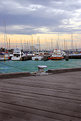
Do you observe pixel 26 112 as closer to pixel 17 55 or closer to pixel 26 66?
pixel 26 66

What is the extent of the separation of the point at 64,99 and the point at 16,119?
1.26 metres

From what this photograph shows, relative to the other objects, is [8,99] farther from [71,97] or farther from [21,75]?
[21,75]

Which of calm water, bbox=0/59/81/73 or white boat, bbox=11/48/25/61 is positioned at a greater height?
white boat, bbox=11/48/25/61

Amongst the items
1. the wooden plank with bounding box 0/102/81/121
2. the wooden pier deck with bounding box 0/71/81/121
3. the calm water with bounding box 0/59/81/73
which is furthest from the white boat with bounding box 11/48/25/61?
the wooden plank with bounding box 0/102/81/121

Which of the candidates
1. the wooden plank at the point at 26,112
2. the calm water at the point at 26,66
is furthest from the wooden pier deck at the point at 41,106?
the calm water at the point at 26,66

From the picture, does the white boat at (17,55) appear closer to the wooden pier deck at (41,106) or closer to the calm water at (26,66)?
the calm water at (26,66)

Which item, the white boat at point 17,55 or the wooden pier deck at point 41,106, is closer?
the wooden pier deck at point 41,106

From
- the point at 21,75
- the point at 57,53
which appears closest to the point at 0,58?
the point at 57,53

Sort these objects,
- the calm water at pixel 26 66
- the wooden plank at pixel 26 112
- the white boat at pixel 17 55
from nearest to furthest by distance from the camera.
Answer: the wooden plank at pixel 26 112 → the calm water at pixel 26 66 → the white boat at pixel 17 55

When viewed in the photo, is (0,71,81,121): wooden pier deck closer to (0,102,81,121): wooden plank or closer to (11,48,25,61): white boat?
(0,102,81,121): wooden plank

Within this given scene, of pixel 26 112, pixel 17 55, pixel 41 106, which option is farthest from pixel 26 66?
pixel 26 112

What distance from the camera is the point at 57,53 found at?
62.8 meters

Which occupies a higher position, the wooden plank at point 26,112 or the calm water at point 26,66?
the wooden plank at point 26,112

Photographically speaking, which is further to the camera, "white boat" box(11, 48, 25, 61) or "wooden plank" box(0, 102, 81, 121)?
"white boat" box(11, 48, 25, 61)
